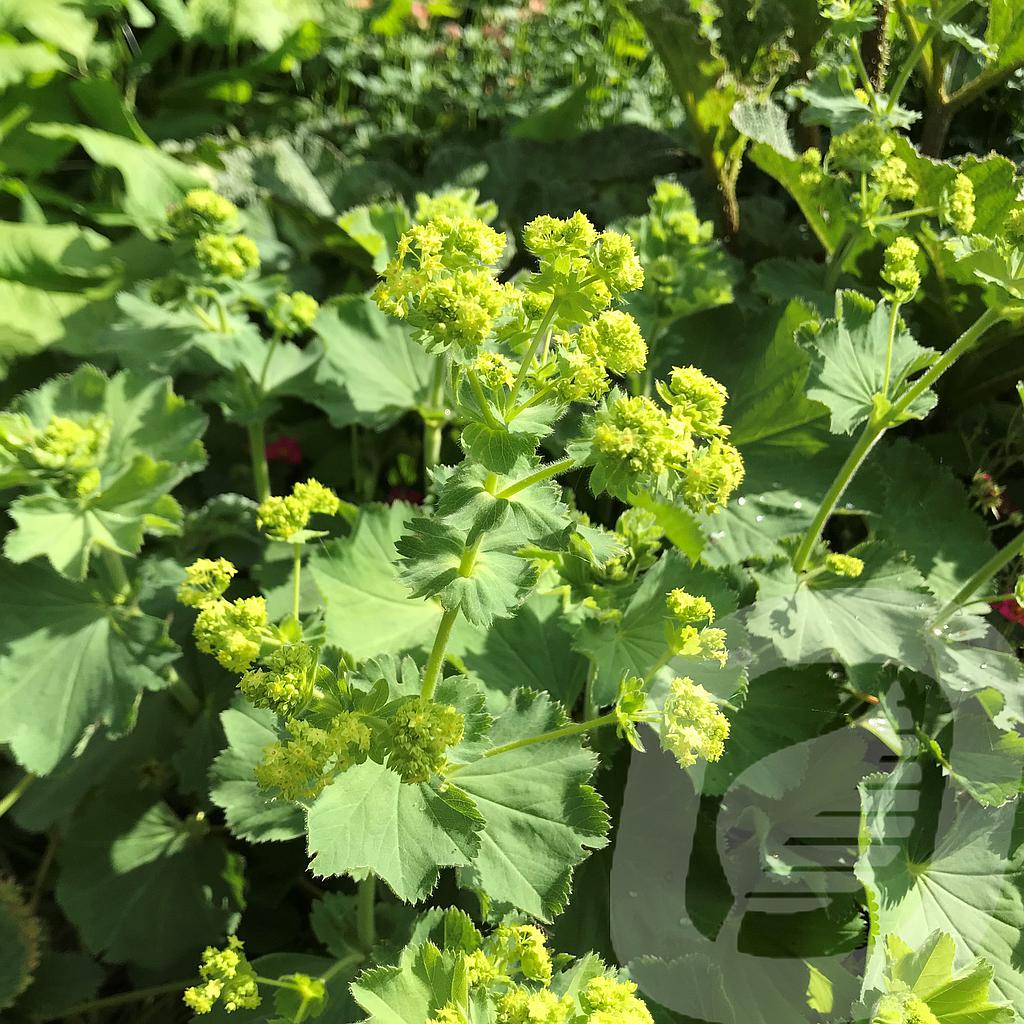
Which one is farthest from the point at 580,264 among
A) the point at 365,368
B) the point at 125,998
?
the point at 125,998

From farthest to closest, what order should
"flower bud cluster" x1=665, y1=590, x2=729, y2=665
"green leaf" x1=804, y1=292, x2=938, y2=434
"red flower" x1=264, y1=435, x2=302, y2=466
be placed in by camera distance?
"red flower" x1=264, y1=435, x2=302, y2=466, "green leaf" x1=804, y1=292, x2=938, y2=434, "flower bud cluster" x1=665, y1=590, x2=729, y2=665

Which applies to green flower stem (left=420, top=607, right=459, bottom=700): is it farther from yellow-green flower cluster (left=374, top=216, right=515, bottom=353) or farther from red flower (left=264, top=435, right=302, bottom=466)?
red flower (left=264, top=435, right=302, bottom=466)

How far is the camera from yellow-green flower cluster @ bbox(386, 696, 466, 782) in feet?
3.49

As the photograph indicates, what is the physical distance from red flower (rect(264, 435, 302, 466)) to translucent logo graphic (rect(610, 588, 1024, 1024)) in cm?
115

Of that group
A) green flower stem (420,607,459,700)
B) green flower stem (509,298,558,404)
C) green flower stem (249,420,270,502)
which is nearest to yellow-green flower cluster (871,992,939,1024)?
green flower stem (420,607,459,700)

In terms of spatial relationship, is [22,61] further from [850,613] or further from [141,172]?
[850,613]

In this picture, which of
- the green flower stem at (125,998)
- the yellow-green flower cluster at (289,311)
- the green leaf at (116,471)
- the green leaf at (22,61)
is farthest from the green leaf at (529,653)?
the green leaf at (22,61)

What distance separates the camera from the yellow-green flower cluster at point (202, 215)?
5.71 feet

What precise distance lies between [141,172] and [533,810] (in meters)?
2.06

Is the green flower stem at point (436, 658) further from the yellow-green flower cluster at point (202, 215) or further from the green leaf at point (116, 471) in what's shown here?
the yellow-green flower cluster at point (202, 215)

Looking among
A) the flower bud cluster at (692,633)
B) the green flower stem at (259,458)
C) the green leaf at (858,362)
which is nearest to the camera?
the flower bud cluster at (692,633)

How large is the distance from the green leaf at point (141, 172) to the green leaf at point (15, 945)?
5.34 ft

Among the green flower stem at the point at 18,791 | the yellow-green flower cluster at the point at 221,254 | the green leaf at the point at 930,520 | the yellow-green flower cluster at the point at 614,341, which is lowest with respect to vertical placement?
the green flower stem at the point at 18,791

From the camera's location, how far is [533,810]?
1.30m
